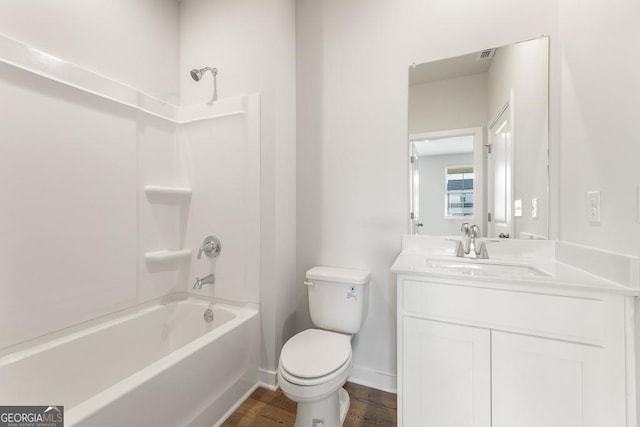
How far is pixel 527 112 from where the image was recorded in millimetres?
1480

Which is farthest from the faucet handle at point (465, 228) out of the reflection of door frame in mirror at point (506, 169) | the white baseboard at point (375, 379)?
the white baseboard at point (375, 379)

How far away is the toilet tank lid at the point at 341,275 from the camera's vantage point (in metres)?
1.62

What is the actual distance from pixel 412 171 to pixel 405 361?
1055 millimetres

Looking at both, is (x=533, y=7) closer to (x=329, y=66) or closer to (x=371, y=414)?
(x=329, y=66)

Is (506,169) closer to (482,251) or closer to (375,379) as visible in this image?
(482,251)

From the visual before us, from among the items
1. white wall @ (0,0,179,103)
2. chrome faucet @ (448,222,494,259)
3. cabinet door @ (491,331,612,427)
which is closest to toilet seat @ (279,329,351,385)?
cabinet door @ (491,331,612,427)

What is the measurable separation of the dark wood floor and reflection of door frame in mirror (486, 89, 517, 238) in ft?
3.88

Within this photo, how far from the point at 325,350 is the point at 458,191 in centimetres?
118

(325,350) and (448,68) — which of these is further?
(448,68)

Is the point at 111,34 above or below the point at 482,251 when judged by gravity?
above

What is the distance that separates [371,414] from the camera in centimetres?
155

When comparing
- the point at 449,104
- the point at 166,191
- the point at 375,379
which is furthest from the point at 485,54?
the point at 166,191

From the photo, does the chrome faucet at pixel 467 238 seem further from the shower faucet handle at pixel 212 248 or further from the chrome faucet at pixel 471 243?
the shower faucet handle at pixel 212 248

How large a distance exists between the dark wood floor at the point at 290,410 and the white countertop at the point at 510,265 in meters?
0.91
